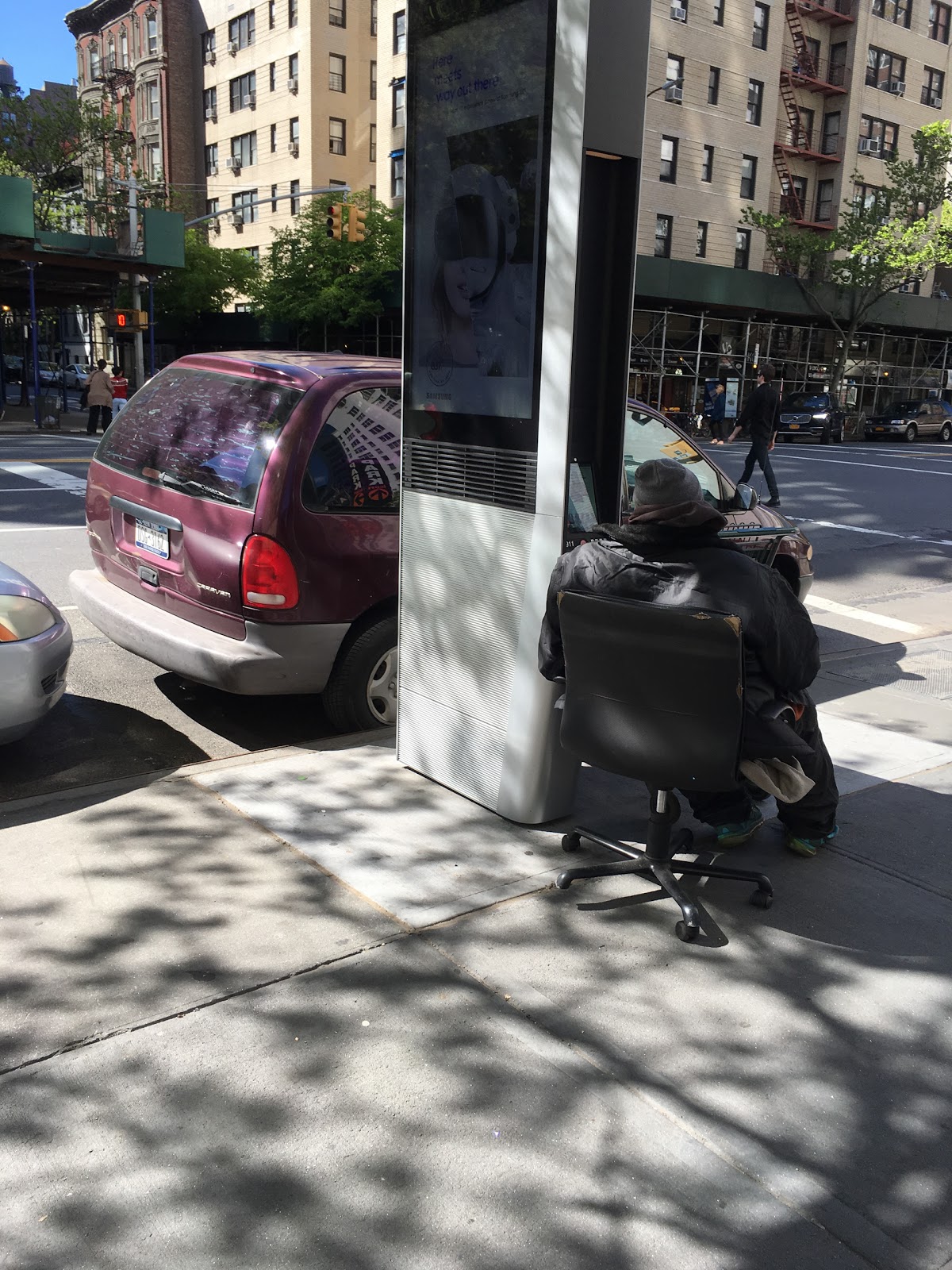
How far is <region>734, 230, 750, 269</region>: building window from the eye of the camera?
1646 inches

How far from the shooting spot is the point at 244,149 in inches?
1939

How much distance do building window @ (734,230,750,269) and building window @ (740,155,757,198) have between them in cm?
138

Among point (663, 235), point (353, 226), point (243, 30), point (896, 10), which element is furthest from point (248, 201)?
point (896, 10)

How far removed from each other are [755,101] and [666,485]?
43.4 metres

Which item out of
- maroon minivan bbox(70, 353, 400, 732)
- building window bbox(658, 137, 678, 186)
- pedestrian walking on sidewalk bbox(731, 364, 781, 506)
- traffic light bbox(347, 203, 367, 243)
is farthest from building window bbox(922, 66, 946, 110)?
maroon minivan bbox(70, 353, 400, 732)

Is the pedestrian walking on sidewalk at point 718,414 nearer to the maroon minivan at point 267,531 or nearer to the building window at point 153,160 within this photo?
the maroon minivan at point 267,531

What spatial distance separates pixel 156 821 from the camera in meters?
4.33

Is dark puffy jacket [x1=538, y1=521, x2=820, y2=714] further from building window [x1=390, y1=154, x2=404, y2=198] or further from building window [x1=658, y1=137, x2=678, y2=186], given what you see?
building window [x1=390, y1=154, x2=404, y2=198]

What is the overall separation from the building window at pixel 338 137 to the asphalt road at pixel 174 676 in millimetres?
29562

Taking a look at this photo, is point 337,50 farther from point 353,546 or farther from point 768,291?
point 353,546

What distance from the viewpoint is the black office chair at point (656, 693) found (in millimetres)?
3203

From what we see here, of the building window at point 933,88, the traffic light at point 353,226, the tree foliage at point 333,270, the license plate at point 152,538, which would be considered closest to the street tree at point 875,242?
the building window at point 933,88

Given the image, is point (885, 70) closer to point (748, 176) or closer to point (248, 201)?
point (748, 176)

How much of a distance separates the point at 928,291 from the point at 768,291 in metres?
15.7
